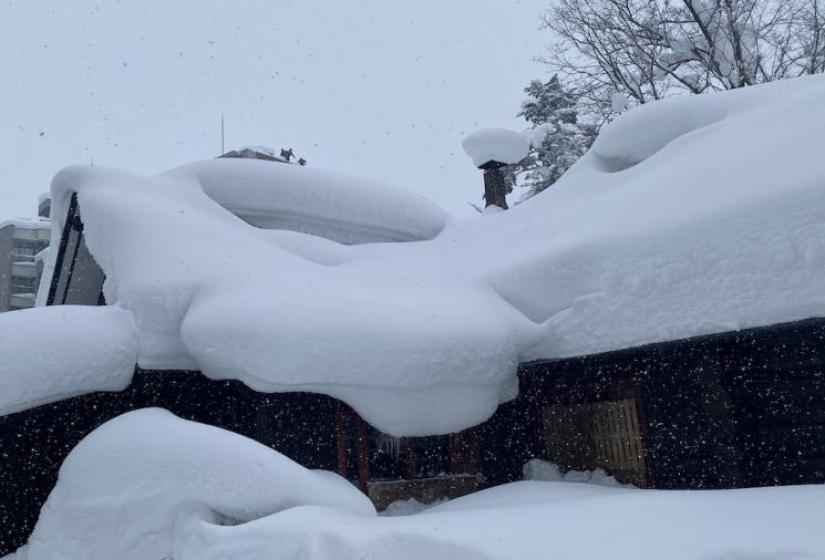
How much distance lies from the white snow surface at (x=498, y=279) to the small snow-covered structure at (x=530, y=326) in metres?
0.02

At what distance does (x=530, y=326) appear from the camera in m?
7.39

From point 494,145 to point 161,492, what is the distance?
8.73 m

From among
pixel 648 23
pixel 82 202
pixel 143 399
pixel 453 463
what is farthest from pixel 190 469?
pixel 648 23

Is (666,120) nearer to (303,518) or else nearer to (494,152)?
(494,152)

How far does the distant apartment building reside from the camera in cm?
A: 4044

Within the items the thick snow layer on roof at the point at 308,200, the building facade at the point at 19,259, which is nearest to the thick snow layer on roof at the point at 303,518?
the thick snow layer on roof at the point at 308,200

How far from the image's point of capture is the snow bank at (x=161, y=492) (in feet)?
18.0

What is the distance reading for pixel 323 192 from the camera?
9.99 meters

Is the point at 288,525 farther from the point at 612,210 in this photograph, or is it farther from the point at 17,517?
the point at 612,210

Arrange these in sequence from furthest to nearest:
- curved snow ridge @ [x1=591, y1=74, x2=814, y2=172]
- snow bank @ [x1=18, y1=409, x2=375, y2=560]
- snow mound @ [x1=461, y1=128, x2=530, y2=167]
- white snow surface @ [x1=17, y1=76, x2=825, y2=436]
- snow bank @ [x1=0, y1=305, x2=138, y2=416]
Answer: snow mound @ [x1=461, y1=128, x2=530, y2=167] → curved snow ridge @ [x1=591, y1=74, x2=814, y2=172] → snow bank @ [x1=0, y1=305, x2=138, y2=416] → white snow surface @ [x1=17, y1=76, x2=825, y2=436] → snow bank @ [x1=18, y1=409, x2=375, y2=560]

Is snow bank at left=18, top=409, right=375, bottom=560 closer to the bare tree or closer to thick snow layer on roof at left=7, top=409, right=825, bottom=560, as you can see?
thick snow layer on roof at left=7, top=409, right=825, bottom=560

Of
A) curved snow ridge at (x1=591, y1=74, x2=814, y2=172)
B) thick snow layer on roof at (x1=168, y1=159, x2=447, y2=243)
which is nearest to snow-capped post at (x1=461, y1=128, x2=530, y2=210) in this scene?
thick snow layer on roof at (x1=168, y1=159, x2=447, y2=243)

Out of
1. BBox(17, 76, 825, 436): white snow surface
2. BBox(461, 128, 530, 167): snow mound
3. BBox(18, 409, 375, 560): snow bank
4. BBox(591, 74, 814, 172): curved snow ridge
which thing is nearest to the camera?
BBox(18, 409, 375, 560): snow bank

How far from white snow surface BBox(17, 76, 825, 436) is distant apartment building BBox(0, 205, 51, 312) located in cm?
3619
